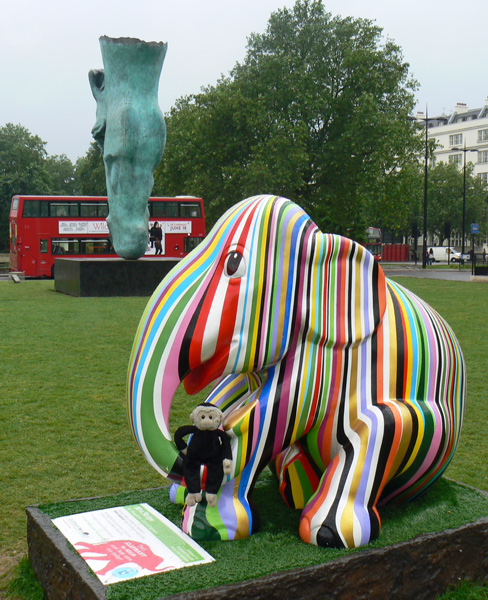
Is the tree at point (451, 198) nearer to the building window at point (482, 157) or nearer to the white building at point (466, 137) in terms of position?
the white building at point (466, 137)

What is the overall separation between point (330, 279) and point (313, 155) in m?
26.6

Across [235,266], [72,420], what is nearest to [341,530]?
[235,266]

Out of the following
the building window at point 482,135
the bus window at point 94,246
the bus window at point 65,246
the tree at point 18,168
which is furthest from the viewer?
the building window at point 482,135

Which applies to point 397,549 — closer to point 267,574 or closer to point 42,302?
point 267,574

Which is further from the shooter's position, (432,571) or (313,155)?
(313,155)

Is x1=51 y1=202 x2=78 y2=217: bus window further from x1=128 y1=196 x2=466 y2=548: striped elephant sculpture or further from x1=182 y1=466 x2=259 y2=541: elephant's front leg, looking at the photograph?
x1=182 y1=466 x2=259 y2=541: elephant's front leg

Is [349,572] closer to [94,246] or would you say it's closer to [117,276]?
[117,276]

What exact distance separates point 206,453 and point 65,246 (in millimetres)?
23231

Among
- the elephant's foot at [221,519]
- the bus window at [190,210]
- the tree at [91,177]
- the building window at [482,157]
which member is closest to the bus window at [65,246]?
the bus window at [190,210]

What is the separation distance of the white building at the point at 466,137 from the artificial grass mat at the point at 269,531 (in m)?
68.6

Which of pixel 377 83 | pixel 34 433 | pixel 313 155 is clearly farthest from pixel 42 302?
pixel 377 83

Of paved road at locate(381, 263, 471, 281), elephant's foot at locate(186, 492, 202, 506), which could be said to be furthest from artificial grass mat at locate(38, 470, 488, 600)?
paved road at locate(381, 263, 471, 281)

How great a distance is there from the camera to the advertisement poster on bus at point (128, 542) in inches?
102

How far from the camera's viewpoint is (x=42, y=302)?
51.9 ft
